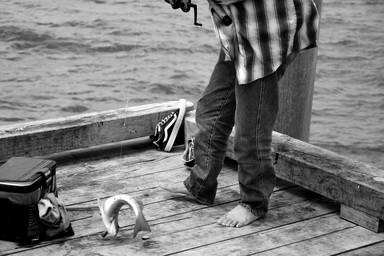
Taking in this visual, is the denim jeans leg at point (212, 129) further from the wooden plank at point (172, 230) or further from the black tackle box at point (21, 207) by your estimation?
the black tackle box at point (21, 207)

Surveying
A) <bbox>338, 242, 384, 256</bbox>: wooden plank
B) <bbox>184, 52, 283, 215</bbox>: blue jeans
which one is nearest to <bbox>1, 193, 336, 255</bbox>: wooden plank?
<bbox>184, 52, 283, 215</bbox>: blue jeans

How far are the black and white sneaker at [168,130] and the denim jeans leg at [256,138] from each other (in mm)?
995

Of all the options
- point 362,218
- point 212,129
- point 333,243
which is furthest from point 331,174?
point 212,129

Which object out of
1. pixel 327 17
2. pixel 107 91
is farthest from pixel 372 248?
pixel 327 17

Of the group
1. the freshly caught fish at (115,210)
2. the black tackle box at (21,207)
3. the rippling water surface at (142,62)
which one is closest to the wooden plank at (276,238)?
the freshly caught fish at (115,210)

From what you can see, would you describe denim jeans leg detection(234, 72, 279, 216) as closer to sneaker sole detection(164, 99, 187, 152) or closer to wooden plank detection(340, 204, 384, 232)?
wooden plank detection(340, 204, 384, 232)

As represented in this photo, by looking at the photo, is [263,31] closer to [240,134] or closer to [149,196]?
[240,134]

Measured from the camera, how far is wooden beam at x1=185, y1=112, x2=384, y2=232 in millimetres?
3791

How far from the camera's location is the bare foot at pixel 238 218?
381 cm

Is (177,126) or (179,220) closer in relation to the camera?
(179,220)

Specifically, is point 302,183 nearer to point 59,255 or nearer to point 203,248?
point 203,248

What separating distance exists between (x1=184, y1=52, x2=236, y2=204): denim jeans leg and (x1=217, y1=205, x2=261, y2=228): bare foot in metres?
0.23

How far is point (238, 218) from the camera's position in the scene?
3826mm

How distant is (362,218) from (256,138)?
0.63m
